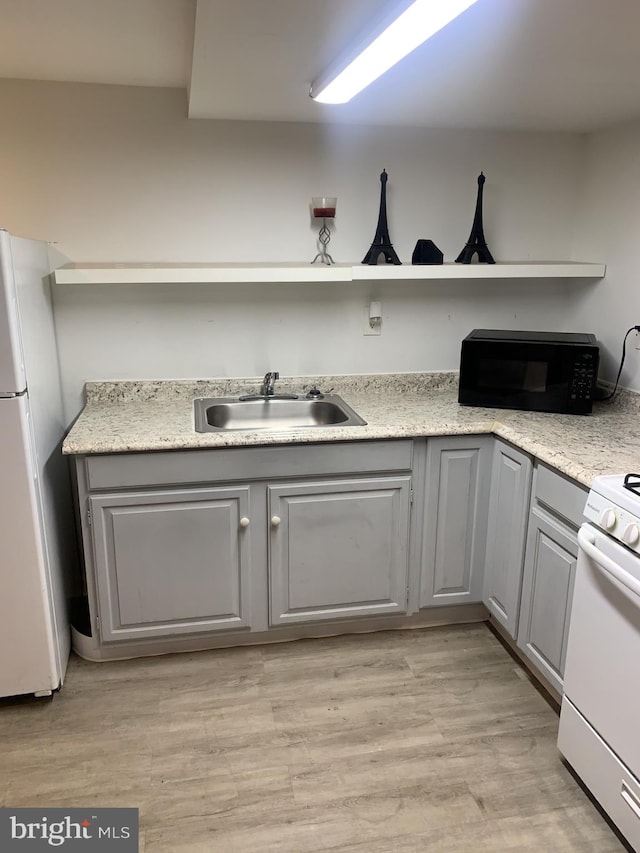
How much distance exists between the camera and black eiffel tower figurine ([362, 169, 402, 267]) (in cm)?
272

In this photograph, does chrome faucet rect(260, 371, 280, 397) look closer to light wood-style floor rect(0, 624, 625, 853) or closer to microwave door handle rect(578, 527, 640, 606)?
light wood-style floor rect(0, 624, 625, 853)

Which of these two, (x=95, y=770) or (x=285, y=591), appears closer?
(x=95, y=770)

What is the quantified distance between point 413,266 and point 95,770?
2106mm

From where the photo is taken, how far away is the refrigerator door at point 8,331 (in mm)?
1844

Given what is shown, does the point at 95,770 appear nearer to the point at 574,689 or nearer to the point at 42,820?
the point at 42,820

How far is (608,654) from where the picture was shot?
66.2 inches

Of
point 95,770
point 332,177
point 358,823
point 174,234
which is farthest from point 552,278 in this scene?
point 95,770

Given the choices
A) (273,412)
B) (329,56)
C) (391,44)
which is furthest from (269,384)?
(391,44)

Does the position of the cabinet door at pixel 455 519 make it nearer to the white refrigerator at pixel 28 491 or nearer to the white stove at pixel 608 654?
the white stove at pixel 608 654

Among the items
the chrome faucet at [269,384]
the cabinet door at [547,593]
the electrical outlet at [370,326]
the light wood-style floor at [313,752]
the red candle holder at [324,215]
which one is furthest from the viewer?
the electrical outlet at [370,326]

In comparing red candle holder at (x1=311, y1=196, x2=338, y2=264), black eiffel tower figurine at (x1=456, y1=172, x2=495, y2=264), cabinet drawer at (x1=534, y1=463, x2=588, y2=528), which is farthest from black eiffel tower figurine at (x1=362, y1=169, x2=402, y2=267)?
cabinet drawer at (x1=534, y1=463, x2=588, y2=528)

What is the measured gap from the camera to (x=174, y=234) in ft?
8.75

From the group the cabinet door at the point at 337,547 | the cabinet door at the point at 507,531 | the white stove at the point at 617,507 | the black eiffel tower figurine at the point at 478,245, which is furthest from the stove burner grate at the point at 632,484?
the black eiffel tower figurine at the point at 478,245

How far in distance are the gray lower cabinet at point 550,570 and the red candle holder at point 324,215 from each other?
128 cm
